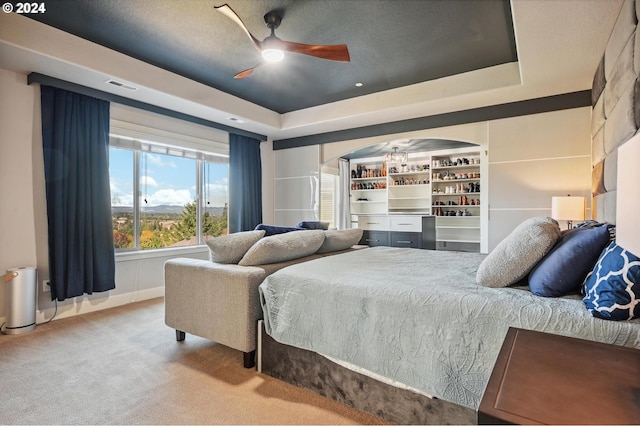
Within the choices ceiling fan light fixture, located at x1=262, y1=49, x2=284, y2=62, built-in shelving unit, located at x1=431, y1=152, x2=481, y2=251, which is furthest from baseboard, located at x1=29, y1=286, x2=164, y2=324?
built-in shelving unit, located at x1=431, y1=152, x2=481, y2=251

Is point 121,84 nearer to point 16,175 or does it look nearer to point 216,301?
point 16,175

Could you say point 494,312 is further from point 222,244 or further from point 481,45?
point 481,45

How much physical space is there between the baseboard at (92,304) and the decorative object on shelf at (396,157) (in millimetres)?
4840

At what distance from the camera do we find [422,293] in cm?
156

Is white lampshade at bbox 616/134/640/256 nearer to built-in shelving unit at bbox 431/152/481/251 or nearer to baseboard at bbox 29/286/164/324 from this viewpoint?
baseboard at bbox 29/286/164/324

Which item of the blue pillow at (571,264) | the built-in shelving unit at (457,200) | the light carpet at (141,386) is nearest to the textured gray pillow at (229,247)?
the light carpet at (141,386)

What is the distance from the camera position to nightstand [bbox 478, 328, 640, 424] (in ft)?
2.21

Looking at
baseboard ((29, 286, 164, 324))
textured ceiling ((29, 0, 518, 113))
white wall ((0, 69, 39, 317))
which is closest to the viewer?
textured ceiling ((29, 0, 518, 113))

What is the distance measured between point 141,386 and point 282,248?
1.21 m

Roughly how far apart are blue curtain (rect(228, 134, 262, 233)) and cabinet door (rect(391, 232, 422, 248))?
7.94 ft

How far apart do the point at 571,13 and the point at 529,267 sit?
6.20ft

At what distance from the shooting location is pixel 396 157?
261 inches

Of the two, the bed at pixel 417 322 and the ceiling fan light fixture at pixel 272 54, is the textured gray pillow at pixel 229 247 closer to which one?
the bed at pixel 417 322

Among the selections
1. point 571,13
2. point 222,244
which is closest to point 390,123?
point 571,13
